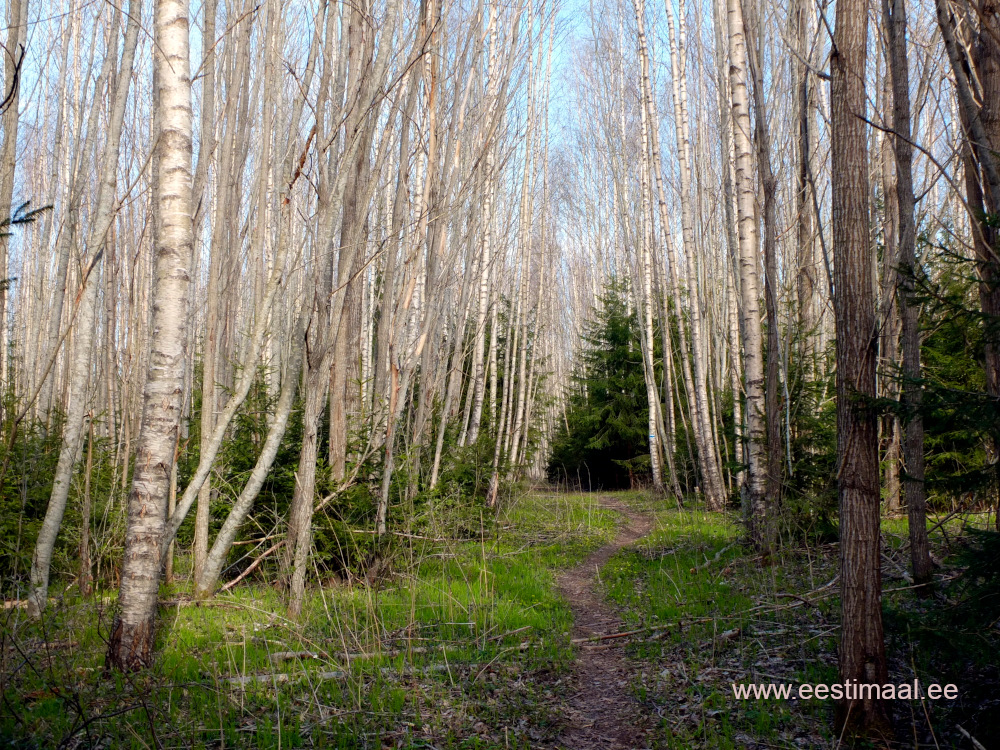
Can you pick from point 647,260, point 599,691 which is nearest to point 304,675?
point 599,691

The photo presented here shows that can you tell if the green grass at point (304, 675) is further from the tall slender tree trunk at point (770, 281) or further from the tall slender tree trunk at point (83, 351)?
the tall slender tree trunk at point (770, 281)

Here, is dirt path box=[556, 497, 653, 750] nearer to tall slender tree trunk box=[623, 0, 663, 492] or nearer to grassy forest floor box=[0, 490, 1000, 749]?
grassy forest floor box=[0, 490, 1000, 749]

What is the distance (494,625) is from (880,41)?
253 inches

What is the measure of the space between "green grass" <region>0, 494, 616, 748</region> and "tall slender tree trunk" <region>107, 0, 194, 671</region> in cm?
21

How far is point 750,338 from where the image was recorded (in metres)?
6.34

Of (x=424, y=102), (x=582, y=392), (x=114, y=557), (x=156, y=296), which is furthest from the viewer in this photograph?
(x=582, y=392)

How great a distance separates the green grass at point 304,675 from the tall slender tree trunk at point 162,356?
0.21 m

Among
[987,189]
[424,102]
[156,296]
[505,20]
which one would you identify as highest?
[505,20]

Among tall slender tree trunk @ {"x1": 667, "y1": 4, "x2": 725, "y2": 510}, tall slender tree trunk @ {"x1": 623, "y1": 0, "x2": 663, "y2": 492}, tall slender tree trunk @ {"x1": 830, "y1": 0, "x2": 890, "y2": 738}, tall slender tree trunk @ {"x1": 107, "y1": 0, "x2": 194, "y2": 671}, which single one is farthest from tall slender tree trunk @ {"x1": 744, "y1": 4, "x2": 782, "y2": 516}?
tall slender tree trunk @ {"x1": 623, "y1": 0, "x2": 663, "y2": 492}

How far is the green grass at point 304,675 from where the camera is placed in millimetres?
2811

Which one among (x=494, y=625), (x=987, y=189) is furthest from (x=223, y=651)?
(x=987, y=189)

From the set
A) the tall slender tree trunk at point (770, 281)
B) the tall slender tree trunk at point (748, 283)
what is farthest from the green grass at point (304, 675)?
the tall slender tree trunk at point (748, 283)

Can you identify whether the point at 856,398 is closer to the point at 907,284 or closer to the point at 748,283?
the point at 907,284

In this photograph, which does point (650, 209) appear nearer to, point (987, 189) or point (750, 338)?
point (750, 338)
